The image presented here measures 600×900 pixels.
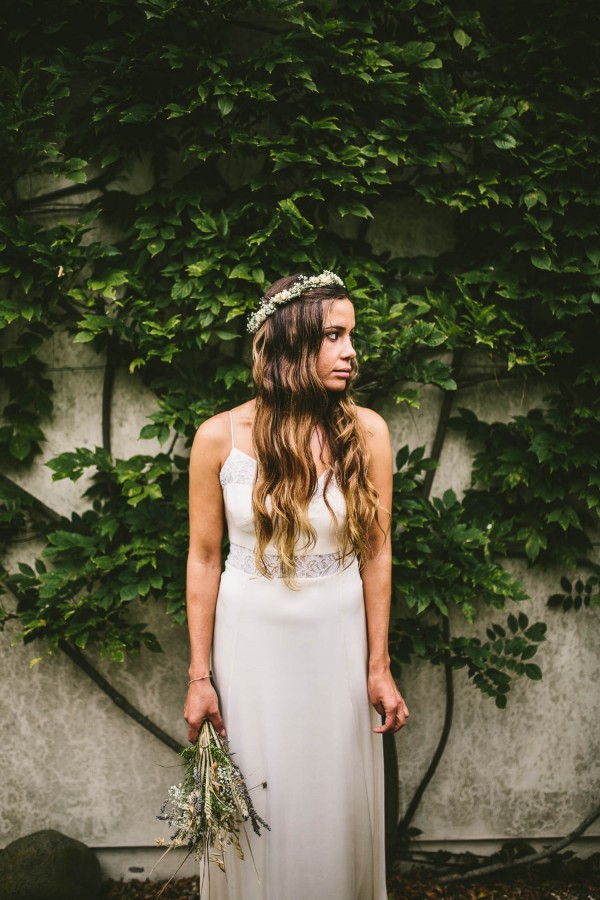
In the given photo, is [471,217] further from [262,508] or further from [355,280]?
[262,508]

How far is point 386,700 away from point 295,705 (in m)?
0.32

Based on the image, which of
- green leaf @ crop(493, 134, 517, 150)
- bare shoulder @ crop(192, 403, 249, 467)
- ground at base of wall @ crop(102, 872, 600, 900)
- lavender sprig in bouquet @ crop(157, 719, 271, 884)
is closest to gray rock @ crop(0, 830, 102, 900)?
ground at base of wall @ crop(102, 872, 600, 900)

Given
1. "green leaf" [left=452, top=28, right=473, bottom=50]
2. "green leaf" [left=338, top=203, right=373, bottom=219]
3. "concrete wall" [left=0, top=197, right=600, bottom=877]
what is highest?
"green leaf" [left=452, top=28, right=473, bottom=50]

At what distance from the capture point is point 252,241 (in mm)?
2426

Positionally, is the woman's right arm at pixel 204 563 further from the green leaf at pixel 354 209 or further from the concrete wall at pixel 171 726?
the green leaf at pixel 354 209

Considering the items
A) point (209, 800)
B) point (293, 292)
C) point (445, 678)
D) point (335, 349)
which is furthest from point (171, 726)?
point (293, 292)

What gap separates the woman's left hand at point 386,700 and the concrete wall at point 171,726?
0.76 metres

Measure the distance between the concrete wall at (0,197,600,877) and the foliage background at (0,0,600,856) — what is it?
0.09 m

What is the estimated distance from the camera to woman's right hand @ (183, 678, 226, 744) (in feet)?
6.79

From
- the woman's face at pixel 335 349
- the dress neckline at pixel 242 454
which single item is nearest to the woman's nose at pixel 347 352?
the woman's face at pixel 335 349

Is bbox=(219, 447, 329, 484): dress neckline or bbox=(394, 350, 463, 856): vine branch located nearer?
bbox=(219, 447, 329, 484): dress neckline

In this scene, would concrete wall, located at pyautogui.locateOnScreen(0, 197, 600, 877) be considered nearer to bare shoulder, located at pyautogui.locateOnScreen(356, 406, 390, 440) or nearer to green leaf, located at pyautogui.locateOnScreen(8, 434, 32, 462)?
green leaf, located at pyautogui.locateOnScreen(8, 434, 32, 462)

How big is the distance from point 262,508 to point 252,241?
109 centimetres

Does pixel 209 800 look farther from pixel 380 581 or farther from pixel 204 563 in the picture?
pixel 380 581
